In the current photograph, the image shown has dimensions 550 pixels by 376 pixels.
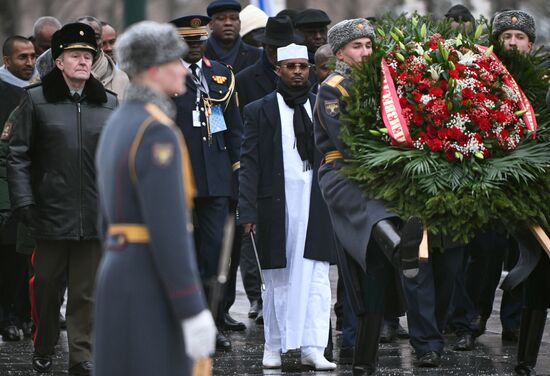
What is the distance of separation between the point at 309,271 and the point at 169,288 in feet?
15.9

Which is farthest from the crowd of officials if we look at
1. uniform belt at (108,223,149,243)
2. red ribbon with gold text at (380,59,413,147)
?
uniform belt at (108,223,149,243)

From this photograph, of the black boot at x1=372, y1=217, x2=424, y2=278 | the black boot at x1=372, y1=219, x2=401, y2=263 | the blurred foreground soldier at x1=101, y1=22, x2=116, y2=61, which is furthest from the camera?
the blurred foreground soldier at x1=101, y1=22, x2=116, y2=61

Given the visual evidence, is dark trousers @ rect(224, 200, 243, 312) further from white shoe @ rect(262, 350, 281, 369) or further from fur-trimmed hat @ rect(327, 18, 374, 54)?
fur-trimmed hat @ rect(327, 18, 374, 54)

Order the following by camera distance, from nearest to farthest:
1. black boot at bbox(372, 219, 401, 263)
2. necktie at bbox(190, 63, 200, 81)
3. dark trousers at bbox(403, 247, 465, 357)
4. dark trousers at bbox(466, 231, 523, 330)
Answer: black boot at bbox(372, 219, 401, 263)
dark trousers at bbox(403, 247, 465, 357)
necktie at bbox(190, 63, 200, 81)
dark trousers at bbox(466, 231, 523, 330)

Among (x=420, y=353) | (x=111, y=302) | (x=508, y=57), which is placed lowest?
(x=420, y=353)

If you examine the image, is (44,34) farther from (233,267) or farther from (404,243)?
(404,243)

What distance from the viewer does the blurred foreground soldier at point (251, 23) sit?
50.2 ft

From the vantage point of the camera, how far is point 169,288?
5672 millimetres

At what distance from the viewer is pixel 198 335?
18.4 ft

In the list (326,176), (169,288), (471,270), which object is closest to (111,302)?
(169,288)

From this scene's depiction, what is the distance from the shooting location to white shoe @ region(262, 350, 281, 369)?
34.4ft

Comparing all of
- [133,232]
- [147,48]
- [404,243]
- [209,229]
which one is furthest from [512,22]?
[133,232]

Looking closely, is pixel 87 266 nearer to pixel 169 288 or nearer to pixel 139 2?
pixel 139 2

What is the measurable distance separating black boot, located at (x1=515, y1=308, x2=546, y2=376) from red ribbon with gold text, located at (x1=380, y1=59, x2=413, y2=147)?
153 centimetres
